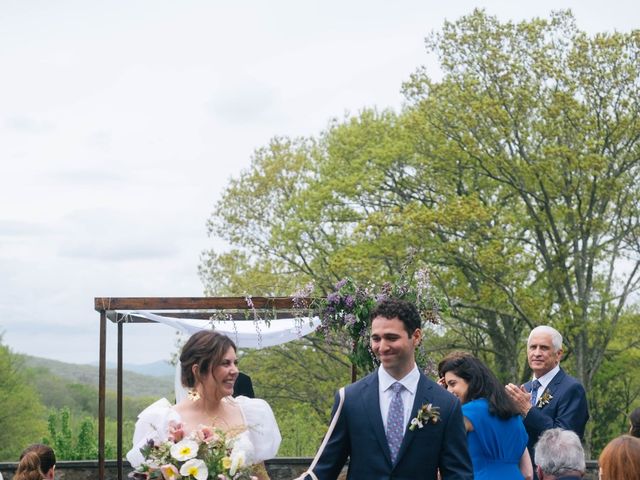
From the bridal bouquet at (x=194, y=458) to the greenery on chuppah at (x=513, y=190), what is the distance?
21.1 metres

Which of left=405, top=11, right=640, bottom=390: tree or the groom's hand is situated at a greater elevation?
left=405, top=11, right=640, bottom=390: tree

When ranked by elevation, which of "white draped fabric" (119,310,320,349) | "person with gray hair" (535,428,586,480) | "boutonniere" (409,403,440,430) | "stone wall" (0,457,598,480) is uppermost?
"white draped fabric" (119,310,320,349)

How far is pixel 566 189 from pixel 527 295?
2.75 metres

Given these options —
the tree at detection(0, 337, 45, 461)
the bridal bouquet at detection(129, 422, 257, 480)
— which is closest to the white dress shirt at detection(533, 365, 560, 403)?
the bridal bouquet at detection(129, 422, 257, 480)

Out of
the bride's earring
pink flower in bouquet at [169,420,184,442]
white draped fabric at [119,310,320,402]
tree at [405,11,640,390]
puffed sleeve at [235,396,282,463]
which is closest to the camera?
pink flower in bouquet at [169,420,184,442]

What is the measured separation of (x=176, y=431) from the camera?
4953 millimetres

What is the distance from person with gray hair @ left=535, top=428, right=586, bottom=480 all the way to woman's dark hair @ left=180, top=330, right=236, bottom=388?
246 cm

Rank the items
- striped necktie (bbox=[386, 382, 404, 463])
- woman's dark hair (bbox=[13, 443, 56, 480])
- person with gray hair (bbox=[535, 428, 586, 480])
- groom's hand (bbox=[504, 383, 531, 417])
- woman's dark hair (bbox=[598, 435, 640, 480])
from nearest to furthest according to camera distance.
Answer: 1. woman's dark hair (bbox=[598, 435, 640, 480])
2. striped necktie (bbox=[386, 382, 404, 463])
3. person with gray hair (bbox=[535, 428, 586, 480])
4. groom's hand (bbox=[504, 383, 531, 417])
5. woman's dark hair (bbox=[13, 443, 56, 480])

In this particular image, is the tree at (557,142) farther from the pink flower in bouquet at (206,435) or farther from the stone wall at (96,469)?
the pink flower in bouquet at (206,435)

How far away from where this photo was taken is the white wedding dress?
5.15 metres

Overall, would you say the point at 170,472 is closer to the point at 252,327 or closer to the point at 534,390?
the point at 534,390

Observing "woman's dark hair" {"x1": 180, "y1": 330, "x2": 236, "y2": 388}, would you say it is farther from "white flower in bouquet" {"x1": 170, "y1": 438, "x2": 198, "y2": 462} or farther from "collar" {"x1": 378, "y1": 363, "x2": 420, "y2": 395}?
"collar" {"x1": 378, "y1": 363, "x2": 420, "y2": 395}

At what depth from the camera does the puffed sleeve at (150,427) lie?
16.8 feet

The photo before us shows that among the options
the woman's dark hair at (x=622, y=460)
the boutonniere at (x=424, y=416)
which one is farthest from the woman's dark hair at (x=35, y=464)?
→ the woman's dark hair at (x=622, y=460)
